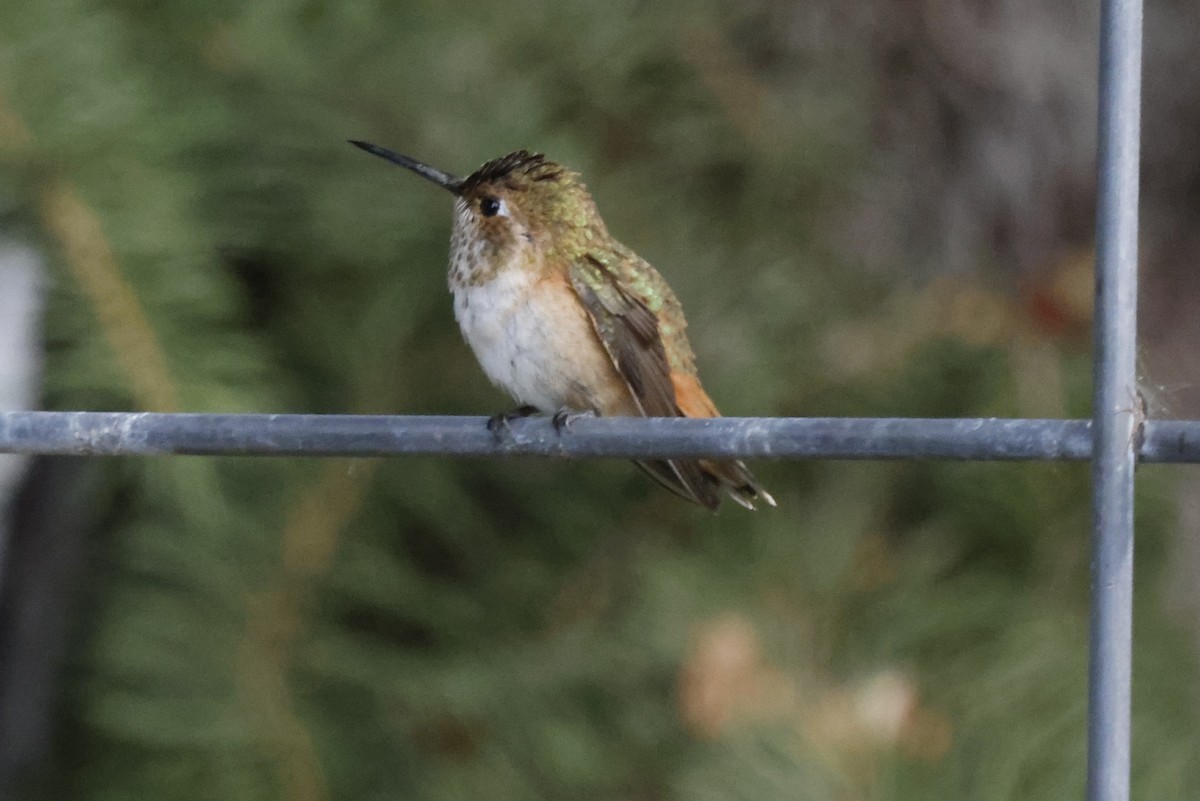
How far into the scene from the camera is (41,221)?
1.23m

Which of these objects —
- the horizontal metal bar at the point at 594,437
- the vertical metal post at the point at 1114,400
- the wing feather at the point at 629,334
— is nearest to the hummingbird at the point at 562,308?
the wing feather at the point at 629,334

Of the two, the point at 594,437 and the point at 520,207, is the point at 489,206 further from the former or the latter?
the point at 594,437

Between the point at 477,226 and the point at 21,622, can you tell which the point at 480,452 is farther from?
the point at 21,622

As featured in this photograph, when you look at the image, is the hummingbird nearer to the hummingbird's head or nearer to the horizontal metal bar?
the hummingbird's head

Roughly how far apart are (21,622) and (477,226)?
2.53 ft

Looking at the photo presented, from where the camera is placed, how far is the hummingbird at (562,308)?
1513 mm

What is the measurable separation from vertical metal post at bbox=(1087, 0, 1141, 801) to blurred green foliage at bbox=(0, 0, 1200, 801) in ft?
1.57

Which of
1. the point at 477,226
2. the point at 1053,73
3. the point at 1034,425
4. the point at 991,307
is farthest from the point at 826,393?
the point at 1034,425

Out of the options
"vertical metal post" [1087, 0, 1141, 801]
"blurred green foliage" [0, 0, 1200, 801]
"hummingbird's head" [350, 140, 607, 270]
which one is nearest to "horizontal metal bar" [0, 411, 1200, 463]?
"vertical metal post" [1087, 0, 1141, 801]

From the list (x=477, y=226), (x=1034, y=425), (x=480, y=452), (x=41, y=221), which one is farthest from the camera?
(x=477, y=226)

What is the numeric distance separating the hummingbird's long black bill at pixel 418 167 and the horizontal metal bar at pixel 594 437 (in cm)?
63

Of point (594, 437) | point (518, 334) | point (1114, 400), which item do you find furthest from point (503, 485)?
point (1114, 400)

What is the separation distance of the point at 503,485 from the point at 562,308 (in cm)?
21

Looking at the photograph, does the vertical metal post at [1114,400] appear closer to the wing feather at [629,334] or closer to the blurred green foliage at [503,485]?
the blurred green foliage at [503,485]
